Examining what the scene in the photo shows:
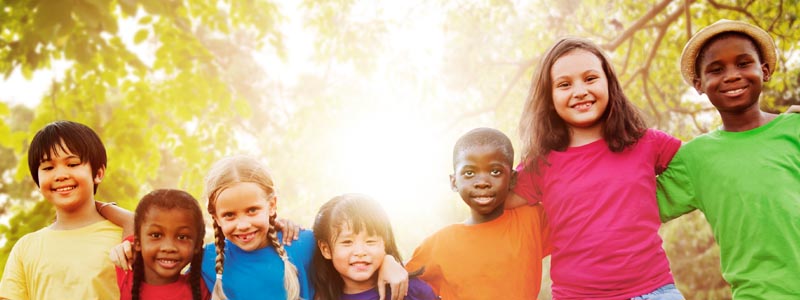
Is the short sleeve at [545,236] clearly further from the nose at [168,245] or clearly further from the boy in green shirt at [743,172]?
the nose at [168,245]

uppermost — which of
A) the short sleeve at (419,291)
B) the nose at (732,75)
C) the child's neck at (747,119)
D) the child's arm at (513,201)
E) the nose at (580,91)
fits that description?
the nose at (580,91)

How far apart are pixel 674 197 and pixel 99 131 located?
3.79 metres

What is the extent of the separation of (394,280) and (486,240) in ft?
1.30

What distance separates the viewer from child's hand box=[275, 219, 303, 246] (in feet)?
7.66

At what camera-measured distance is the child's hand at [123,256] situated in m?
2.21

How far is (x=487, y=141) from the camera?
2.32 metres

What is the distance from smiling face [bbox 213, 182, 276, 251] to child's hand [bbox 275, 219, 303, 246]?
4.1 inches

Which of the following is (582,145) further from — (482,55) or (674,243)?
(674,243)

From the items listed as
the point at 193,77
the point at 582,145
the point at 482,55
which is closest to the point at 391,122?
the point at 482,55

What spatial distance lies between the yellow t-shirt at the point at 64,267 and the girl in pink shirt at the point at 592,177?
Result: 1508 mm

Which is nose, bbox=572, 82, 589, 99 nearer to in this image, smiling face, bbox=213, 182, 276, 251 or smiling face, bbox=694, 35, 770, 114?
smiling face, bbox=694, 35, 770, 114

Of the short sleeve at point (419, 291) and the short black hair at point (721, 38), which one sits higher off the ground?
the short black hair at point (721, 38)

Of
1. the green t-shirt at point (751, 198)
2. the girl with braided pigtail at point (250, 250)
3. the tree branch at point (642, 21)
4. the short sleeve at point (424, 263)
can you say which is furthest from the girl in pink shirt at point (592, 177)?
the tree branch at point (642, 21)

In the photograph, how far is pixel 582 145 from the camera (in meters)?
2.39
